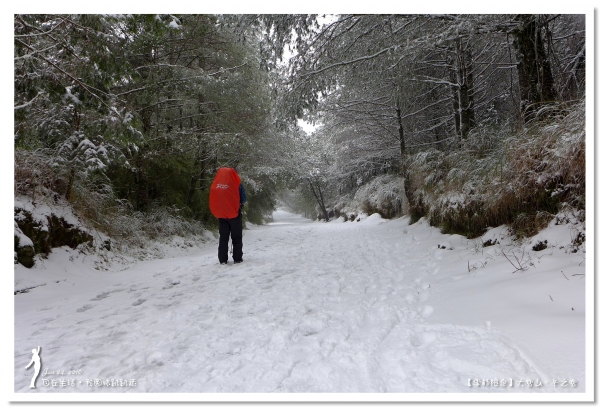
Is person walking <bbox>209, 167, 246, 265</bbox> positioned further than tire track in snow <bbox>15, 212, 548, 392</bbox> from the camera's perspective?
Yes

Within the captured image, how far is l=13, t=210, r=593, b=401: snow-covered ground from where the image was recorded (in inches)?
64.2

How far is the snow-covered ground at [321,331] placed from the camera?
64.2 inches

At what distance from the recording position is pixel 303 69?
18.6 feet

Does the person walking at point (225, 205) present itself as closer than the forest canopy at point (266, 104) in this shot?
No

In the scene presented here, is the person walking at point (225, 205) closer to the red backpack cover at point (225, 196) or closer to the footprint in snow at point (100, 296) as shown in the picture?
the red backpack cover at point (225, 196)

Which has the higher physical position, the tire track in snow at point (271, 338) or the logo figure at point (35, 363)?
the logo figure at point (35, 363)

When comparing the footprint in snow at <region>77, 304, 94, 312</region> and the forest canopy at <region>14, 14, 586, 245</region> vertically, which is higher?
the forest canopy at <region>14, 14, 586, 245</region>

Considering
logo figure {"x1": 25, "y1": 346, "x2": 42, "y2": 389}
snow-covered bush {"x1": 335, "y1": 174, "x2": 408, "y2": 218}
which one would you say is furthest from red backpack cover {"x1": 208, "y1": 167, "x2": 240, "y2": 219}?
snow-covered bush {"x1": 335, "y1": 174, "x2": 408, "y2": 218}

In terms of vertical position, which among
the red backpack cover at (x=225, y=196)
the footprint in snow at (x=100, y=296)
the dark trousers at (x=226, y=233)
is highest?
the red backpack cover at (x=225, y=196)

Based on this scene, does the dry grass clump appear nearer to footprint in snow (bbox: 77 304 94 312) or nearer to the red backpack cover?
the red backpack cover

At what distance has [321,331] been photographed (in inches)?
91.0

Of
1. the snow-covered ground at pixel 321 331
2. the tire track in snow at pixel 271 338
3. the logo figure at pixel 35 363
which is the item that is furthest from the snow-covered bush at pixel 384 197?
the logo figure at pixel 35 363

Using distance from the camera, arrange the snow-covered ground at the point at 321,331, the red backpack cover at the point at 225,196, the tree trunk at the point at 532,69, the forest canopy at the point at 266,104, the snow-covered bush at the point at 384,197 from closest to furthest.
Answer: the snow-covered ground at the point at 321,331, the forest canopy at the point at 266,104, the tree trunk at the point at 532,69, the red backpack cover at the point at 225,196, the snow-covered bush at the point at 384,197
